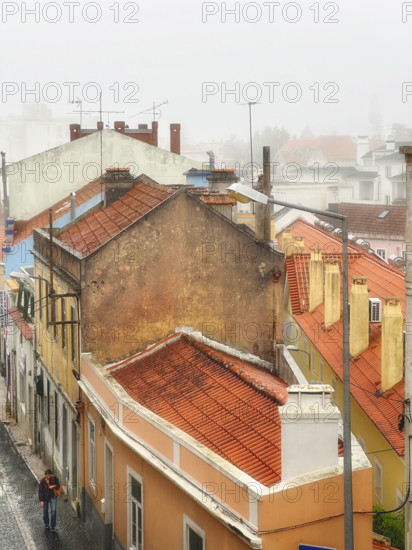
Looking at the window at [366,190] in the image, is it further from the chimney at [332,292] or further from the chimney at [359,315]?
the chimney at [359,315]

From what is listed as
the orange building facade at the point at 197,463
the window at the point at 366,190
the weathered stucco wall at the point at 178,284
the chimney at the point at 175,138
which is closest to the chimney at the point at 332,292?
the weathered stucco wall at the point at 178,284

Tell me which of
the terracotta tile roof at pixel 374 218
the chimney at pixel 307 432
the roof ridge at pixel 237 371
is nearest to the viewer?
the chimney at pixel 307 432

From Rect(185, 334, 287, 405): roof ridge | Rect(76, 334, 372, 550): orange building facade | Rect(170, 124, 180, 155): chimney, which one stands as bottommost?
Rect(76, 334, 372, 550): orange building facade

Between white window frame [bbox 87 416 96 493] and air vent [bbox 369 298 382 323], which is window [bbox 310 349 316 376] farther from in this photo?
white window frame [bbox 87 416 96 493]

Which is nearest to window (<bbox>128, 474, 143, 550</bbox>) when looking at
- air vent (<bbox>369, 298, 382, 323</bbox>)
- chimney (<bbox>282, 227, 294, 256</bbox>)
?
air vent (<bbox>369, 298, 382, 323</bbox>)

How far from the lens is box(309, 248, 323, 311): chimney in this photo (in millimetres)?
34344

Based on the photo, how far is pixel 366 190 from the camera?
8125 cm

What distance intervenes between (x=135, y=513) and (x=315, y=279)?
54.3 ft

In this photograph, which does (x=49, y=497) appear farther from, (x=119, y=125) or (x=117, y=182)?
(x=119, y=125)

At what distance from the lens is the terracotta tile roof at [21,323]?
35.6 metres

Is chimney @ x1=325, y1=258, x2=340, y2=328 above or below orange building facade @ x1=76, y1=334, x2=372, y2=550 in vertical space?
above

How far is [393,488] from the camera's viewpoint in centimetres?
2172

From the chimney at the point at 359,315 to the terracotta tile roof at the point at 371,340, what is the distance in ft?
0.92

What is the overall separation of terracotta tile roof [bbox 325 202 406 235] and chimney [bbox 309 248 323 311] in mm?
24405
